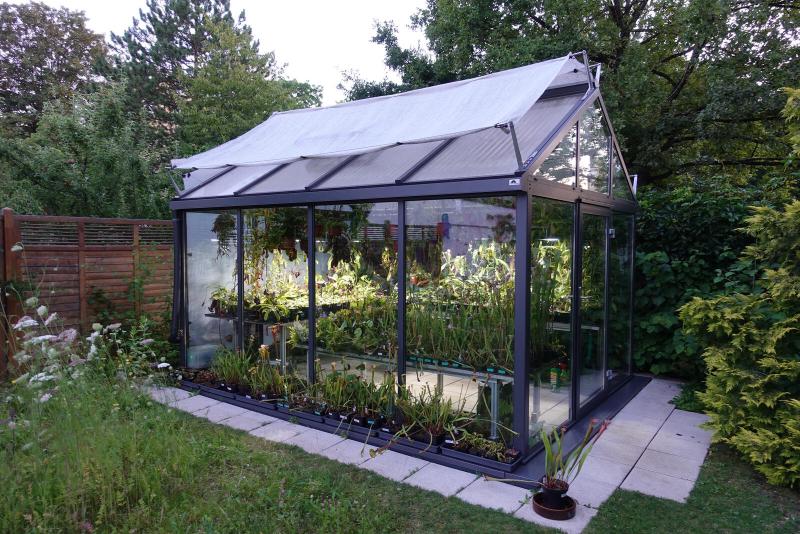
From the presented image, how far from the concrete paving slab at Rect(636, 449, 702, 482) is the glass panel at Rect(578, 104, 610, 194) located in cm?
199

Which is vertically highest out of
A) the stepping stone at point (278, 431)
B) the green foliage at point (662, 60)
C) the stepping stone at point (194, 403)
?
the green foliage at point (662, 60)

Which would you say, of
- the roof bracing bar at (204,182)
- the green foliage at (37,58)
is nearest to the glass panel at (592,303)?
the roof bracing bar at (204,182)

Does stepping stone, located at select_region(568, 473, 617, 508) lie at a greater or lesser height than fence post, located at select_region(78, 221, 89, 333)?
lesser

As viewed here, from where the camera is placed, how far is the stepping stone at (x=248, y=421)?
12.8 feet

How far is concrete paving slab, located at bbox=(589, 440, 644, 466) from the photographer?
11.1 ft

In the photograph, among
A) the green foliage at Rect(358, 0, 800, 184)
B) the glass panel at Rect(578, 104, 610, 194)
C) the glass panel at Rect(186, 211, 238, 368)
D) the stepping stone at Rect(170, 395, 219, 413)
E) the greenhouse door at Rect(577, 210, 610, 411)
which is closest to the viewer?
the glass panel at Rect(578, 104, 610, 194)

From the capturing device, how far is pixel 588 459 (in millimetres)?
3387

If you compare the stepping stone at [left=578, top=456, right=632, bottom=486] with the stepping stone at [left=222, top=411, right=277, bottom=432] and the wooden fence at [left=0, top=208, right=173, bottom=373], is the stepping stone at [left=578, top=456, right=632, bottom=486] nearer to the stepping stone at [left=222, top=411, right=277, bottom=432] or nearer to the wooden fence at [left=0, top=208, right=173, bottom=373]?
the stepping stone at [left=222, top=411, right=277, bottom=432]

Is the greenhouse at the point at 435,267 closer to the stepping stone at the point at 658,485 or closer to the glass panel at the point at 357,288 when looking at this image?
the glass panel at the point at 357,288

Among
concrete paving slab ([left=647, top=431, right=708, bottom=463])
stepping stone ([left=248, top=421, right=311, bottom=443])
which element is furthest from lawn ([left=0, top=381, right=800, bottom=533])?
stepping stone ([left=248, top=421, right=311, bottom=443])

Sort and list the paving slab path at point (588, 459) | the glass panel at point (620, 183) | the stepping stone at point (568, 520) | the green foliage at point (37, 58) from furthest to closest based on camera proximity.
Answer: the green foliage at point (37, 58) < the glass panel at point (620, 183) < the paving slab path at point (588, 459) < the stepping stone at point (568, 520)

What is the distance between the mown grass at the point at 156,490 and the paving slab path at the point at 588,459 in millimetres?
181

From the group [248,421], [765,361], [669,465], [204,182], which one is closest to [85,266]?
[204,182]

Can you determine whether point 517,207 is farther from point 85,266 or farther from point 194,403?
point 85,266
